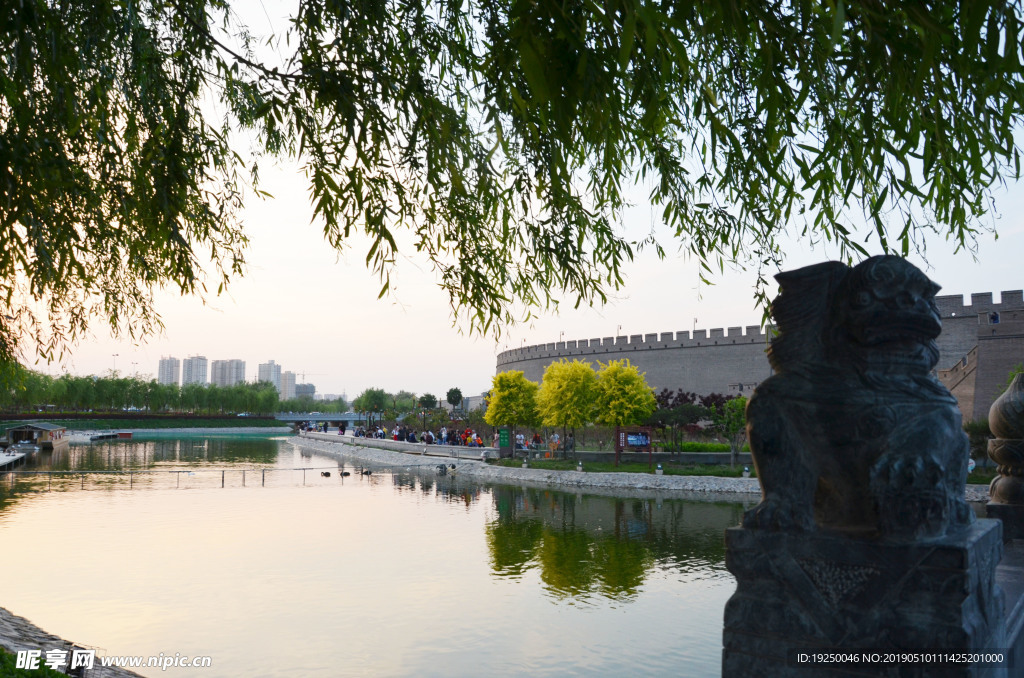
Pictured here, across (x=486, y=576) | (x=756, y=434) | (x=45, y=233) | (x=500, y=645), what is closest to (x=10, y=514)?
(x=486, y=576)

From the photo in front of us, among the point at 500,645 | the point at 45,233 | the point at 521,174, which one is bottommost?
the point at 500,645

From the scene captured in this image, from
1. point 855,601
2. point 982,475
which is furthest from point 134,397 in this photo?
point 855,601

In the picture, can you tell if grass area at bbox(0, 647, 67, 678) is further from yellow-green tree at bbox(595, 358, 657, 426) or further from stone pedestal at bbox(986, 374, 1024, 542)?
yellow-green tree at bbox(595, 358, 657, 426)

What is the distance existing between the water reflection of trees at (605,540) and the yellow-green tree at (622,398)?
6694 mm

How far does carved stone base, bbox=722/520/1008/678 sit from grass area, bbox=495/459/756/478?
74.8 feet

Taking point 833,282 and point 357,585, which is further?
point 357,585

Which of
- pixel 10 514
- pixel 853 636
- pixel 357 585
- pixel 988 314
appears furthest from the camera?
pixel 988 314

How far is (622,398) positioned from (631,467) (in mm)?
2848

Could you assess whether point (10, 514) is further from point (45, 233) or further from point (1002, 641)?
point (1002, 641)

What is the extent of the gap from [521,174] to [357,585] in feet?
32.7

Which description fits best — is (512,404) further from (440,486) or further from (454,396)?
(454,396)

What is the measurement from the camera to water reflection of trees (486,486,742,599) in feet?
43.2

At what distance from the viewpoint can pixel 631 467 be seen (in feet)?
91.8

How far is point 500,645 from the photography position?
962cm
